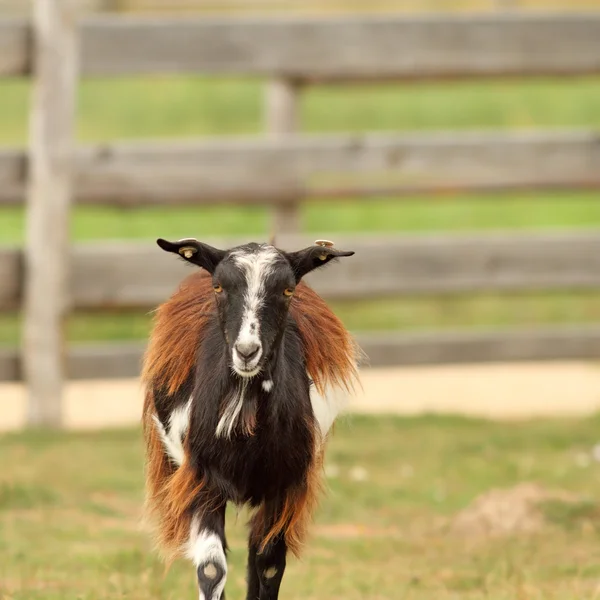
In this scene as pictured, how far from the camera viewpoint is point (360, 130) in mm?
22641

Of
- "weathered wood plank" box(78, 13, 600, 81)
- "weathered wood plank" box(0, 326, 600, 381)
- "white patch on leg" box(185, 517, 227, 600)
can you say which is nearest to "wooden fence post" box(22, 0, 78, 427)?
"weathered wood plank" box(78, 13, 600, 81)

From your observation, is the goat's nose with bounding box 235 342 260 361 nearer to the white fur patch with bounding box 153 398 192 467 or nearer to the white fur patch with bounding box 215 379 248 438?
the white fur patch with bounding box 215 379 248 438

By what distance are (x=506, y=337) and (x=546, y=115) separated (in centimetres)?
1339

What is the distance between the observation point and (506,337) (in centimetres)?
1019

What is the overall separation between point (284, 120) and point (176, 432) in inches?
230

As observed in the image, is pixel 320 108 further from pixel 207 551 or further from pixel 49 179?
pixel 207 551

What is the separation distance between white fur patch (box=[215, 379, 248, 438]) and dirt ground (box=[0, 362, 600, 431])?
17.0 ft

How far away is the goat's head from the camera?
4.20 m

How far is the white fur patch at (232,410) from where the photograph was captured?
4414mm

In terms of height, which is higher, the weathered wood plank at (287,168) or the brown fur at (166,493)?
the weathered wood plank at (287,168)

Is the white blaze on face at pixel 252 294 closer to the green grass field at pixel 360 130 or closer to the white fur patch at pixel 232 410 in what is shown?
the white fur patch at pixel 232 410

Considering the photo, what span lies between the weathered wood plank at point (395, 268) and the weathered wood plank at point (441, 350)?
1.43ft

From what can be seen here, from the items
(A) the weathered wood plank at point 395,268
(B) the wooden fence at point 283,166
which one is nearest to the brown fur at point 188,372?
(A) the weathered wood plank at point 395,268

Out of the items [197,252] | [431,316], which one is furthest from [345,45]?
[431,316]
